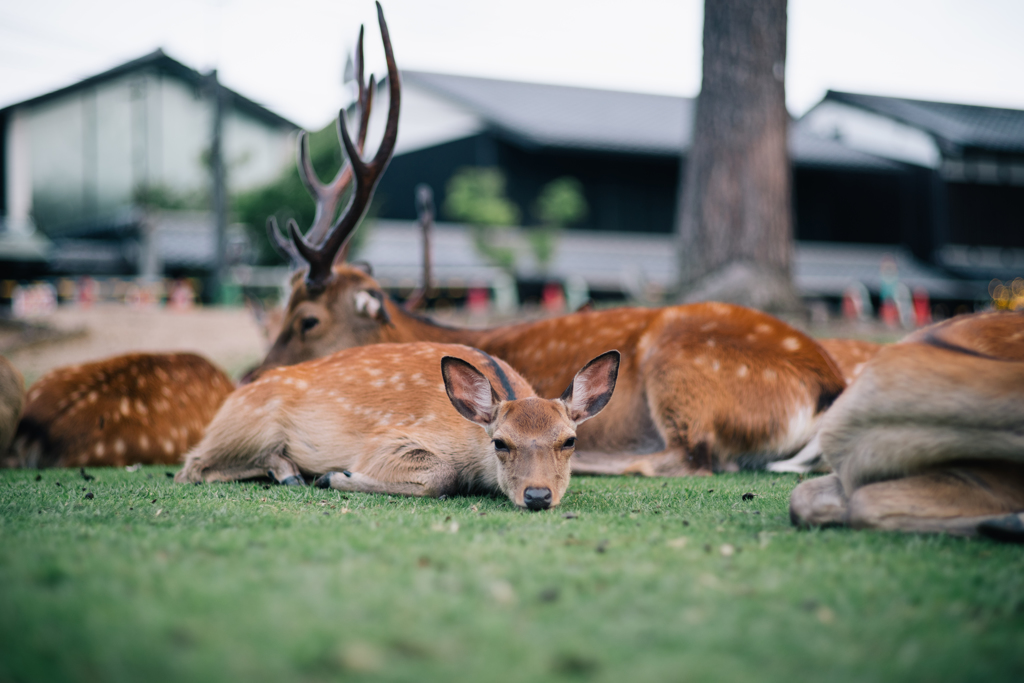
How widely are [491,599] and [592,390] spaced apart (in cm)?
→ 180

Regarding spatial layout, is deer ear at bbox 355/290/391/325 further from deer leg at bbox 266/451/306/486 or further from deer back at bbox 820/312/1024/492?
deer back at bbox 820/312/1024/492

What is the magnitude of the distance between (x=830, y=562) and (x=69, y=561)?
189cm

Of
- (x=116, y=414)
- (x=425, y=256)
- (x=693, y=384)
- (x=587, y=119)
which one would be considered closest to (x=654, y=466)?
(x=693, y=384)

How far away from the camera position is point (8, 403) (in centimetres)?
441

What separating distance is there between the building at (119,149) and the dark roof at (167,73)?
0.03m

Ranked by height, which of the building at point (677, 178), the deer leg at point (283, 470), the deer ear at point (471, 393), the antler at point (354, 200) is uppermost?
the building at point (677, 178)

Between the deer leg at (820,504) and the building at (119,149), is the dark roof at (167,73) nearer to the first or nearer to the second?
the building at (119,149)

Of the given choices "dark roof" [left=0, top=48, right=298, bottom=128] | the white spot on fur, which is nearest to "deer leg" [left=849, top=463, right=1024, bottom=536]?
the white spot on fur

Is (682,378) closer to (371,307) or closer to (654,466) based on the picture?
(654,466)

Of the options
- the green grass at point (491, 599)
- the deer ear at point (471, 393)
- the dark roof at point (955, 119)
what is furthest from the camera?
the dark roof at point (955, 119)

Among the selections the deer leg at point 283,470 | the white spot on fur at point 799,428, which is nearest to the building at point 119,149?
the deer leg at point 283,470

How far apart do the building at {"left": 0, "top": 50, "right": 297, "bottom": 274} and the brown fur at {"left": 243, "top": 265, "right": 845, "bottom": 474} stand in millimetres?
19669

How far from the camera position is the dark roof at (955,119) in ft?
68.2

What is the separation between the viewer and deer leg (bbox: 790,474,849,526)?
104 inches
